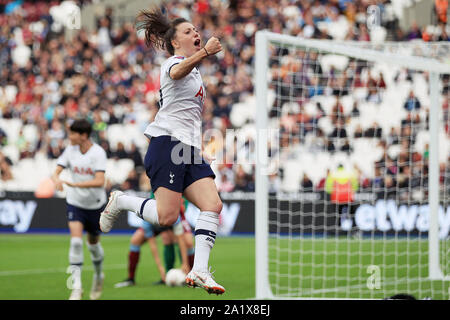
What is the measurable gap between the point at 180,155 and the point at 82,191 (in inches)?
142

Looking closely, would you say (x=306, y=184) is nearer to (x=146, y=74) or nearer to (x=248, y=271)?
(x=248, y=271)

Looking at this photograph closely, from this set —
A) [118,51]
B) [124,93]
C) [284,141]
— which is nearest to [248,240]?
[284,141]

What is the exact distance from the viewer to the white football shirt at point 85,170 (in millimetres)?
9609

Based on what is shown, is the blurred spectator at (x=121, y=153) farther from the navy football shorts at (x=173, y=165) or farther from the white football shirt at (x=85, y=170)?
the navy football shorts at (x=173, y=165)

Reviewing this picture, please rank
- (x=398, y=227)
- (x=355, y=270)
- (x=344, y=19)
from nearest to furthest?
1. (x=355, y=270)
2. (x=398, y=227)
3. (x=344, y=19)

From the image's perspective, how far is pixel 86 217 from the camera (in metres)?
9.59

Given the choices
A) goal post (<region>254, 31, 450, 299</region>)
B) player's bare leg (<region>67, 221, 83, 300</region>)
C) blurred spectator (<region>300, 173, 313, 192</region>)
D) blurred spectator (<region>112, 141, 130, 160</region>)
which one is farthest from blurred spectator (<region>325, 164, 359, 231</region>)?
player's bare leg (<region>67, 221, 83, 300</region>)

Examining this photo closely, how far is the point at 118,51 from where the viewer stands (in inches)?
1079

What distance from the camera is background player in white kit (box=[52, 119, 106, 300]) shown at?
9383mm

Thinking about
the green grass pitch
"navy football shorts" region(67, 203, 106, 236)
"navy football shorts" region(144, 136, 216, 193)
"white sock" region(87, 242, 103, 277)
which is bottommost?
the green grass pitch

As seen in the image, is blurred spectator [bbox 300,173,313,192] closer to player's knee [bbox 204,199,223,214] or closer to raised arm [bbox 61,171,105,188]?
raised arm [bbox 61,171,105,188]

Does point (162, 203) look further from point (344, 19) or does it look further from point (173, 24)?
point (344, 19)

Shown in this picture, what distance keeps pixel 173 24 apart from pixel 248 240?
13.1 m

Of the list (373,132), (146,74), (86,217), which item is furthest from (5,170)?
(86,217)
